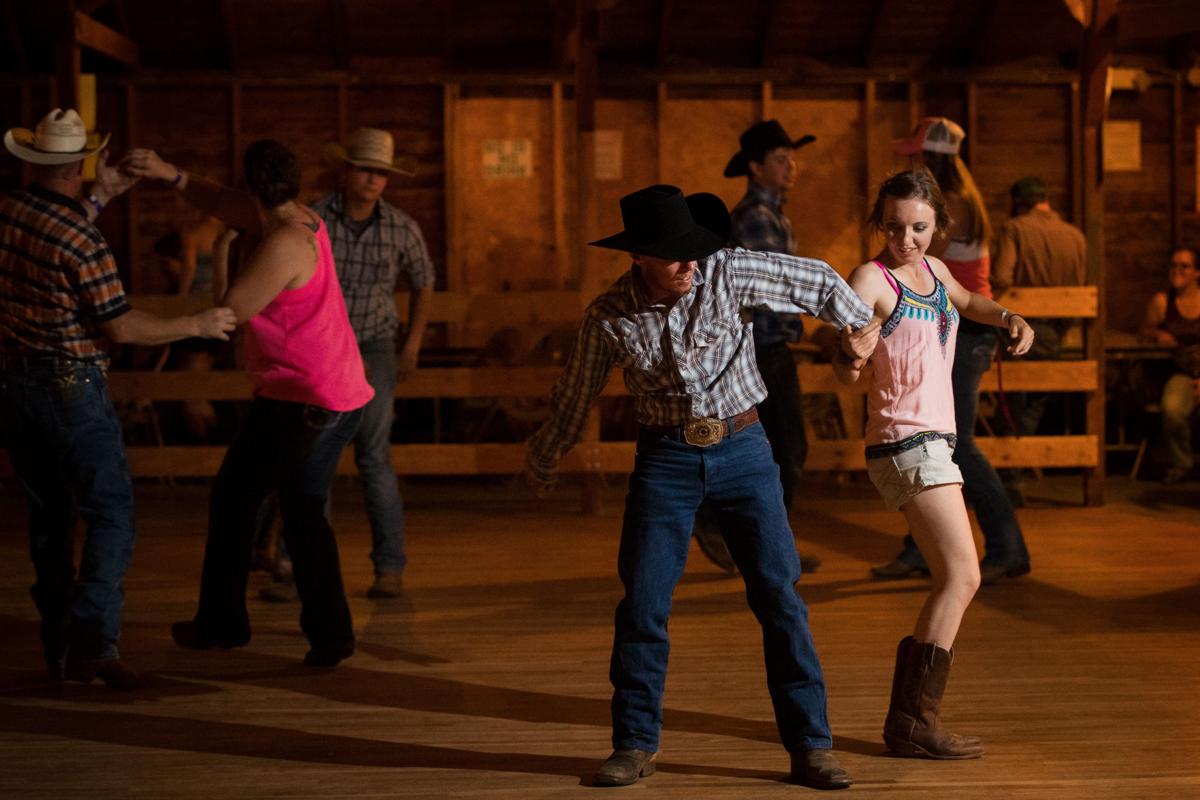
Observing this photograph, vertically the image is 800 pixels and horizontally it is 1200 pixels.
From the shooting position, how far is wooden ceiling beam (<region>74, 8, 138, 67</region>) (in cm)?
898

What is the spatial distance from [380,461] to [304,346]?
156 centimetres

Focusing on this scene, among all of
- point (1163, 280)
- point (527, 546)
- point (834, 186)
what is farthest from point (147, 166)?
point (1163, 280)

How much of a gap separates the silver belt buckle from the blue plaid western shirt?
8.37 feet

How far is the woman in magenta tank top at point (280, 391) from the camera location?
15.7 feet

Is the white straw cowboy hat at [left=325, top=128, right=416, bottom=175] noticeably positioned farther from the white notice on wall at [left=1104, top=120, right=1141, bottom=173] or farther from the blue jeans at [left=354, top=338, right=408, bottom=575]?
the white notice on wall at [left=1104, top=120, right=1141, bottom=173]

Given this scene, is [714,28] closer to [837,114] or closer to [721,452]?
[837,114]

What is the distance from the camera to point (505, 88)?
40.0ft

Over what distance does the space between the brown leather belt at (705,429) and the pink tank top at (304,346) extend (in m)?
1.42

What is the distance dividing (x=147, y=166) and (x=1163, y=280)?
960cm

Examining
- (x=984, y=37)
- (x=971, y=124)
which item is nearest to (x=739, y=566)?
(x=971, y=124)

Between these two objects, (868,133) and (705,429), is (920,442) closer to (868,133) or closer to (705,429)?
(705,429)

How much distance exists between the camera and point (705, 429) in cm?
378


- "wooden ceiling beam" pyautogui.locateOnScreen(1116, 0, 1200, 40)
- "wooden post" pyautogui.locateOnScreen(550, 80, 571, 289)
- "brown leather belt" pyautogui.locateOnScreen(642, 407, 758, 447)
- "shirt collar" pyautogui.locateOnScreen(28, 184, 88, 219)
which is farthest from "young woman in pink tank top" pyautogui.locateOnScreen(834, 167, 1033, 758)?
"wooden post" pyautogui.locateOnScreen(550, 80, 571, 289)

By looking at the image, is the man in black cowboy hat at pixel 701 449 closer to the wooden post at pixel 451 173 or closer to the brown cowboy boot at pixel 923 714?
the brown cowboy boot at pixel 923 714
